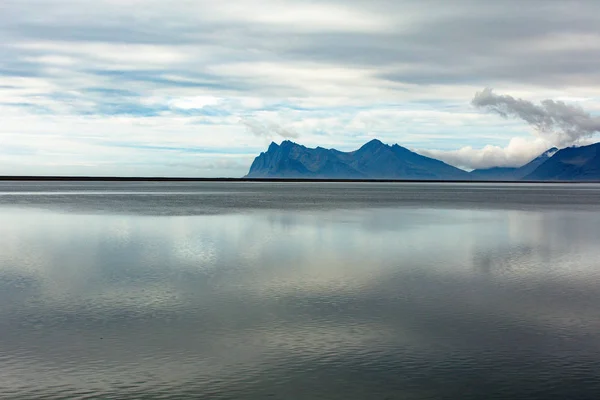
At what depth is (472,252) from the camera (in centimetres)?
4272

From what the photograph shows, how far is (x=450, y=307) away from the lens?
80.2ft

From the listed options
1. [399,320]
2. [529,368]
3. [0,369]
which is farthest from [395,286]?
[0,369]

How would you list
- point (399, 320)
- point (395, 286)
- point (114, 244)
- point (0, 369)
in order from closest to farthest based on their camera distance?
point (0, 369), point (399, 320), point (395, 286), point (114, 244)

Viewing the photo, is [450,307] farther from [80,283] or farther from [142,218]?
[142,218]

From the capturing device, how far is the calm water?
15.5 metres

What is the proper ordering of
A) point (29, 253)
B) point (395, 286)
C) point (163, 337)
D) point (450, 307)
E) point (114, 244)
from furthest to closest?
point (114, 244) → point (29, 253) → point (395, 286) → point (450, 307) → point (163, 337)

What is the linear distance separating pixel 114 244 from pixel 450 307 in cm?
2925

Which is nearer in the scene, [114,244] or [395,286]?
[395,286]

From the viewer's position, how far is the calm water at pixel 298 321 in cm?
1553

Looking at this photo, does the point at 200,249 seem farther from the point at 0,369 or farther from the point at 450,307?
the point at 0,369

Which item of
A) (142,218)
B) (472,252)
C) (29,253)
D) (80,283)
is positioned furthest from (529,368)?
(142,218)

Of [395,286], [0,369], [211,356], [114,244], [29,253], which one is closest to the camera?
[0,369]

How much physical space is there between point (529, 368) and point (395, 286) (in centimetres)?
1246

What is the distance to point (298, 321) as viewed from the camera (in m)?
21.5
